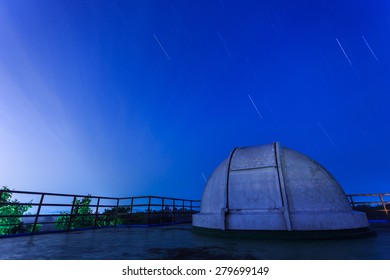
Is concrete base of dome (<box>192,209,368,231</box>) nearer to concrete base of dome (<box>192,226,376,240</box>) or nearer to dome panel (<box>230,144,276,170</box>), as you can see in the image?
concrete base of dome (<box>192,226,376,240</box>)

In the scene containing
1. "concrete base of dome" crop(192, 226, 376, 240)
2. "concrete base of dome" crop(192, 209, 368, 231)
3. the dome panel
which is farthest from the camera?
the dome panel

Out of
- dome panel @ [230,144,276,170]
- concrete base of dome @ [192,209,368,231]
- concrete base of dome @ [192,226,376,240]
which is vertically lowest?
concrete base of dome @ [192,226,376,240]

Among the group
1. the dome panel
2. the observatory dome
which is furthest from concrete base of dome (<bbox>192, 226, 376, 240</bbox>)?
the dome panel

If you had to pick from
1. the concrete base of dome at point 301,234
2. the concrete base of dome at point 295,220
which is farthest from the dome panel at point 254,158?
the concrete base of dome at point 301,234

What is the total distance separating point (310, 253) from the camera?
160 inches

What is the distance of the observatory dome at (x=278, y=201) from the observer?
6.08m

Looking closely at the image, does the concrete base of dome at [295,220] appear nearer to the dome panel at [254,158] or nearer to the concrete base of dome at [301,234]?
the concrete base of dome at [301,234]

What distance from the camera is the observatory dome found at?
608 cm

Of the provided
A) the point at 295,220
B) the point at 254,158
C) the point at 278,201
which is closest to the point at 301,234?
the point at 295,220

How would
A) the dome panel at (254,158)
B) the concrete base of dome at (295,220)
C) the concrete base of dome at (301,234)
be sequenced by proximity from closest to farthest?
1. the concrete base of dome at (301,234)
2. the concrete base of dome at (295,220)
3. the dome panel at (254,158)

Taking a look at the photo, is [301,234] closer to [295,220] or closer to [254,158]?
[295,220]

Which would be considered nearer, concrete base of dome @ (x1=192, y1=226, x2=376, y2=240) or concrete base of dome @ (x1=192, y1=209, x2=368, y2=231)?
concrete base of dome @ (x1=192, y1=226, x2=376, y2=240)
